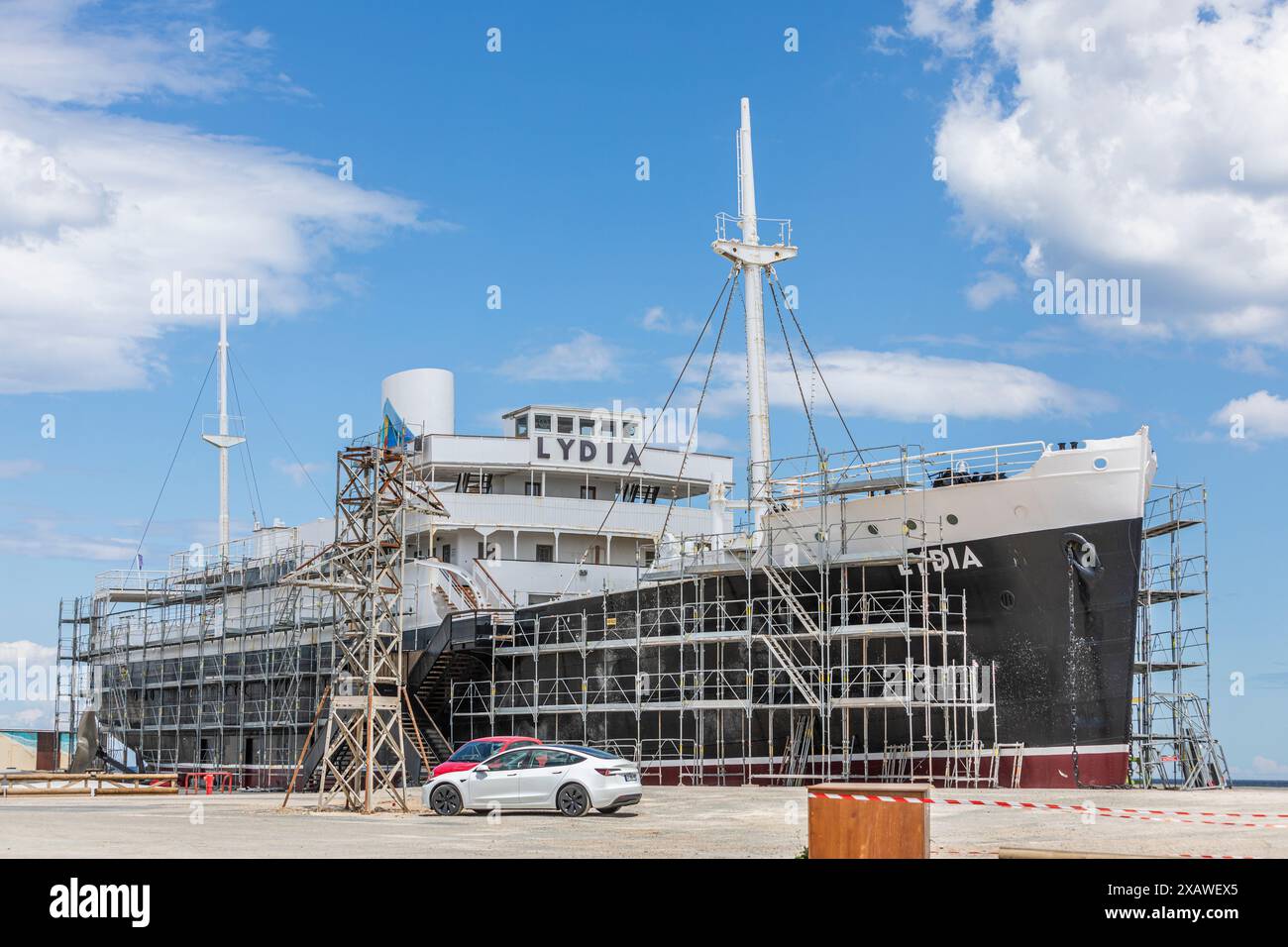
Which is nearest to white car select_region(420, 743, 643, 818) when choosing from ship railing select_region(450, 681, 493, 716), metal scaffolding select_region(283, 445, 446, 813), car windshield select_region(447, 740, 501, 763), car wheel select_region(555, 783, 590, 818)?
car wheel select_region(555, 783, 590, 818)

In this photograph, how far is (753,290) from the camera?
40125 mm

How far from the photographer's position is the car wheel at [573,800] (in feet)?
82.2

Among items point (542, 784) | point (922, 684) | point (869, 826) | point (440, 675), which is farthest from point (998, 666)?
point (869, 826)

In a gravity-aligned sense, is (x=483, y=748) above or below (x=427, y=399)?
below

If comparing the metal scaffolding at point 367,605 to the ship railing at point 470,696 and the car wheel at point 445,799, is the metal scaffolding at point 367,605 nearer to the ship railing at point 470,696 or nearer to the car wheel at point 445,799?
the car wheel at point 445,799

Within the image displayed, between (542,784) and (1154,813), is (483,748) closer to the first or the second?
→ (542,784)

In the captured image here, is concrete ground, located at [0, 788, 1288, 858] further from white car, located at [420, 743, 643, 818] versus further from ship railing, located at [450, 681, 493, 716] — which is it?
ship railing, located at [450, 681, 493, 716]

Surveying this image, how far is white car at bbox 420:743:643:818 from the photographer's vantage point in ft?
82.5

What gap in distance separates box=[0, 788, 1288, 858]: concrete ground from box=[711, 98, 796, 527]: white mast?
34.7 ft

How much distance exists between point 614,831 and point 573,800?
3.85 m

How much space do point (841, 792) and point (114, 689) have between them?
54.7m

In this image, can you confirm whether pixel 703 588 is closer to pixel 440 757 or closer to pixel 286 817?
pixel 440 757
